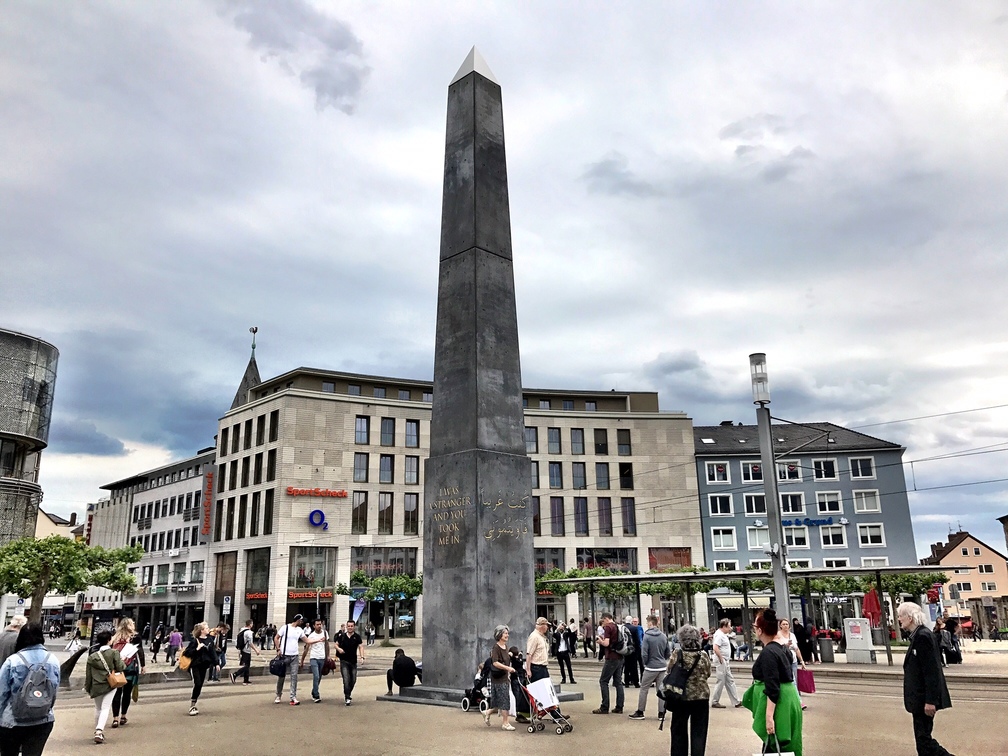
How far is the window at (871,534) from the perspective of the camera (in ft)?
199

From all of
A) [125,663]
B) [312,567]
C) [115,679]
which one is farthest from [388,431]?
[115,679]

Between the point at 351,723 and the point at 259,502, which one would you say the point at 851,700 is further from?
the point at 259,502

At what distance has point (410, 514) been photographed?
6531cm

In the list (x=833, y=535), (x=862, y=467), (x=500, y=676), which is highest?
(x=862, y=467)

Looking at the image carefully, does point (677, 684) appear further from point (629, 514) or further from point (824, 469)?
point (629, 514)

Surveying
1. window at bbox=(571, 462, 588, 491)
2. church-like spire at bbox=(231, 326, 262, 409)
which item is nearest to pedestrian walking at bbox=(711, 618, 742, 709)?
window at bbox=(571, 462, 588, 491)

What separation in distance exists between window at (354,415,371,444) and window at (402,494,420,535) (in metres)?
5.65

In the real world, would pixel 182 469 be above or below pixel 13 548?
above

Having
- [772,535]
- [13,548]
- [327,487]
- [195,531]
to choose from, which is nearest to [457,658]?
[772,535]

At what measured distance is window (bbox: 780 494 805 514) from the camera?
62.3m

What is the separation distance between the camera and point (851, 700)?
57.9ft

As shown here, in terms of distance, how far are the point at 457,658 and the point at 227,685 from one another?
12.4 m

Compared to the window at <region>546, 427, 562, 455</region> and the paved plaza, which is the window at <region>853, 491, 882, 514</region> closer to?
the window at <region>546, 427, 562, 455</region>

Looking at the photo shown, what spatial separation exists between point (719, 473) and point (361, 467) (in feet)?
94.4
